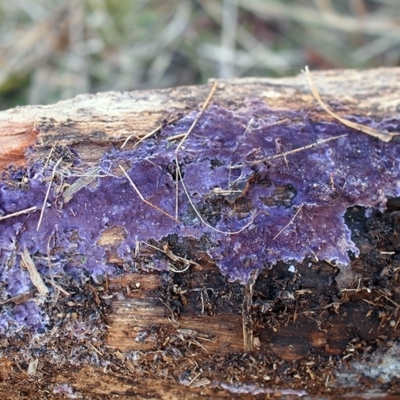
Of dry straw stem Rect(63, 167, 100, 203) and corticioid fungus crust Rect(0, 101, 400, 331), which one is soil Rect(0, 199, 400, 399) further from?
dry straw stem Rect(63, 167, 100, 203)

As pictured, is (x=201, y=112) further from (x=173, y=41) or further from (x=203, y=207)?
(x=173, y=41)

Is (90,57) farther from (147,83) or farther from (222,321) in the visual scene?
(222,321)

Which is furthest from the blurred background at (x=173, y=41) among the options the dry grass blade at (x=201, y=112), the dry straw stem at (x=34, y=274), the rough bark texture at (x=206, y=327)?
the dry straw stem at (x=34, y=274)

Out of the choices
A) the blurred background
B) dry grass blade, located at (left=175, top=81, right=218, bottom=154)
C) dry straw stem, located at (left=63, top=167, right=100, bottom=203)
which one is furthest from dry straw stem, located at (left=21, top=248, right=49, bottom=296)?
the blurred background

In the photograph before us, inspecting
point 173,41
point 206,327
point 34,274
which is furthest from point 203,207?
point 173,41

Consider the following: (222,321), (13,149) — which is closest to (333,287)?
(222,321)

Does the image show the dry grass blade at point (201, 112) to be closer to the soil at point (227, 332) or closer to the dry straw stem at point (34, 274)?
the soil at point (227, 332)
